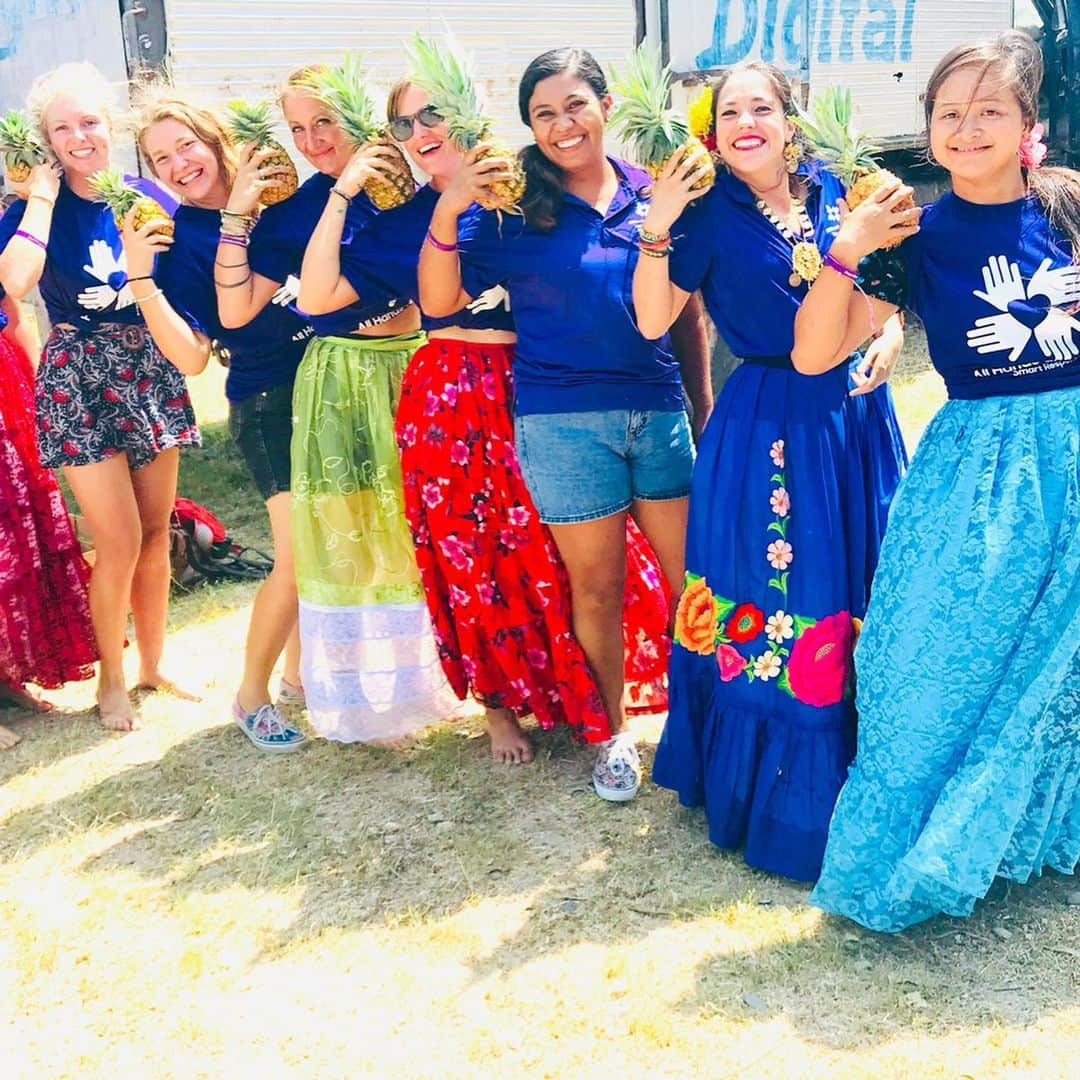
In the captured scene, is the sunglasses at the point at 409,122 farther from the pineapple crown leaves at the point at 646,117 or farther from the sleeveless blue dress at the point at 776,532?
the sleeveless blue dress at the point at 776,532

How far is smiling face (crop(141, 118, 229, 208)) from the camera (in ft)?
Result: 11.1

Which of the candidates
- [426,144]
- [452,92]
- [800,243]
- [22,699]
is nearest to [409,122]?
[426,144]

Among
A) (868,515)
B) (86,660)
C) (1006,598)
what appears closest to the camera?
(1006,598)

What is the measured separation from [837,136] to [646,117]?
0.44 m

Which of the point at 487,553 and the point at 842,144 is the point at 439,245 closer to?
the point at 487,553

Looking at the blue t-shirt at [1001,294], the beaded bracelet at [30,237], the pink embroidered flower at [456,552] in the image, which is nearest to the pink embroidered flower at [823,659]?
the blue t-shirt at [1001,294]

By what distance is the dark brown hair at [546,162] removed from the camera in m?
2.95

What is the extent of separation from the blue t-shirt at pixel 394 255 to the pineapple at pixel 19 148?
115cm

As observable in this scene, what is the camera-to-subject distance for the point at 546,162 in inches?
118

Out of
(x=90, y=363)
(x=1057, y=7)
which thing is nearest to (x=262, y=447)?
(x=90, y=363)

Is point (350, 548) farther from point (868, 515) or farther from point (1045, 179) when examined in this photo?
point (1045, 179)

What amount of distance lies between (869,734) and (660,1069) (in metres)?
0.82

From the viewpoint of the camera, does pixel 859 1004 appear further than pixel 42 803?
No

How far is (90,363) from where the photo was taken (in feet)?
12.5
